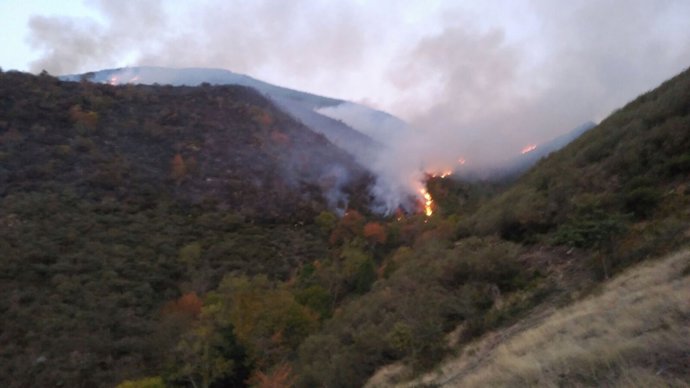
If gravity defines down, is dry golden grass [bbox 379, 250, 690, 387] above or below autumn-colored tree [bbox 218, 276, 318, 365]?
above

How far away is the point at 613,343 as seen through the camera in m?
7.26

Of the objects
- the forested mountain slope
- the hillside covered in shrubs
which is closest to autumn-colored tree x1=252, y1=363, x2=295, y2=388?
the hillside covered in shrubs

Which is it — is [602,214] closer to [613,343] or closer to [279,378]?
[613,343]

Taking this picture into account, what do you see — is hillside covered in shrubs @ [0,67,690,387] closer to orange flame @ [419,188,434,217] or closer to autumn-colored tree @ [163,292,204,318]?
autumn-colored tree @ [163,292,204,318]

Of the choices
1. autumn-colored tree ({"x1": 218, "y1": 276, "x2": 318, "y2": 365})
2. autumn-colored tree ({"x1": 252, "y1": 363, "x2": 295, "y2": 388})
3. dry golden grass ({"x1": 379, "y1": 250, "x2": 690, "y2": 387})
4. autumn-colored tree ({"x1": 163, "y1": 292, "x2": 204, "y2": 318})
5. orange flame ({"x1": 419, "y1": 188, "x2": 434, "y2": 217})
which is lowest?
autumn-colored tree ({"x1": 252, "y1": 363, "x2": 295, "y2": 388})

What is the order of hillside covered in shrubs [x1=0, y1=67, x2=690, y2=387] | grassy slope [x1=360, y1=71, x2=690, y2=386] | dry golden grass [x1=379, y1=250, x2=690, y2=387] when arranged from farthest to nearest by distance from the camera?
1. hillside covered in shrubs [x1=0, y1=67, x2=690, y2=387]
2. grassy slope [x1=360, y1=71, x2=690, y2=386]
3. dry golden grass [x1=379, y1=250, x2=690, y2=387]

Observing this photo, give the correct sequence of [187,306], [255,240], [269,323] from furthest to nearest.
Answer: [255,240]
[187,306]
[269,323]

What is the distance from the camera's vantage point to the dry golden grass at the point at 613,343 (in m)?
6.20

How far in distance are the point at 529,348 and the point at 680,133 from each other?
13009 millimetres

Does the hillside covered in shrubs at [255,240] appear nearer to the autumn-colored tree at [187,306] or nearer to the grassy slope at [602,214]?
the grassy slope at [602,214]

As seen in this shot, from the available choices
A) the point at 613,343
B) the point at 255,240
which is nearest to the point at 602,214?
the point at 613,343

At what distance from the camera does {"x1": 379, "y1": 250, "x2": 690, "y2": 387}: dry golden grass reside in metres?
6.20

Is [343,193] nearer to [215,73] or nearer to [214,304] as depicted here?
[214,304]

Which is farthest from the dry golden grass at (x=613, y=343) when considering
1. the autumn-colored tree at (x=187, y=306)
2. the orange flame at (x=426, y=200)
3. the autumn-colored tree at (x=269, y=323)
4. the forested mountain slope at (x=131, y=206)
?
the orange flame at (x=426, y=200)
